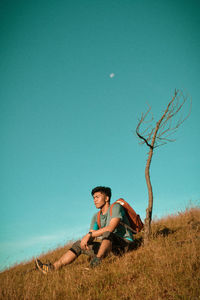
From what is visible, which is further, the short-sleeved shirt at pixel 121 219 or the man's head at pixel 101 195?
the man's head at pixel 101 195

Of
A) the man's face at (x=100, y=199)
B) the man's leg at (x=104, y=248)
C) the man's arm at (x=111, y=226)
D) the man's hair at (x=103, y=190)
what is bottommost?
the man's leg at (x=104, y=248)

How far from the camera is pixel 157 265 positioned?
3156 millimetres

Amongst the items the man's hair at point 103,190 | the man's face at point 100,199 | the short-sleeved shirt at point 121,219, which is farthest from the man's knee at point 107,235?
the man's hair at point 103,190

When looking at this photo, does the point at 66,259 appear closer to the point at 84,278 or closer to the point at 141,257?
the point at 84,278

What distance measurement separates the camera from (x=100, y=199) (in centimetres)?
472

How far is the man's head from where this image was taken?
15.5 feet

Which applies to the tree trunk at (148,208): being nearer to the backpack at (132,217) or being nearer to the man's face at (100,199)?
the backpack at (132,217)

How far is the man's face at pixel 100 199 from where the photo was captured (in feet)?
15.5

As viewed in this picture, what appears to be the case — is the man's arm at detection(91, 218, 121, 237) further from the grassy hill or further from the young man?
the grassy hill

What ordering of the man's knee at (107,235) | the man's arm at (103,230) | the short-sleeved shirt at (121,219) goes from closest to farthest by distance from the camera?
1. the man's knee at (107,235)
2. the man's arm at (103,230)
3. the short-sleeved shirt at (121,219)

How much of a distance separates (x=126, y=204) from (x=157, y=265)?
154cm

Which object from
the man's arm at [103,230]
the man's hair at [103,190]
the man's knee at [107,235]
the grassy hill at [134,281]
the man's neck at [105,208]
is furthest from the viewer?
the man's hair at [103,190]

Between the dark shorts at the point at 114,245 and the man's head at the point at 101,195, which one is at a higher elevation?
the man's head at the point at 101,195

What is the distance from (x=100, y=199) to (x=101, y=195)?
10cm
